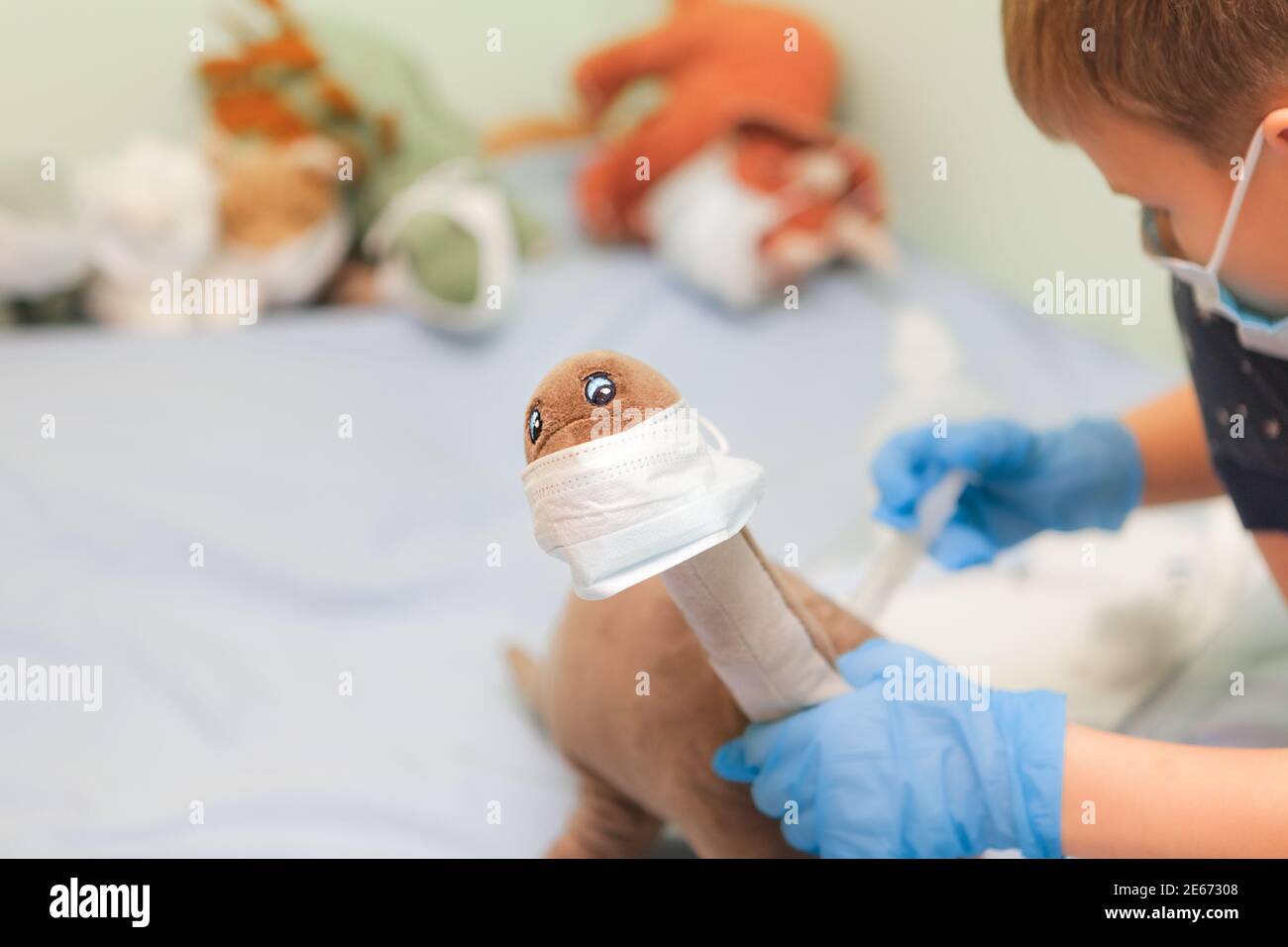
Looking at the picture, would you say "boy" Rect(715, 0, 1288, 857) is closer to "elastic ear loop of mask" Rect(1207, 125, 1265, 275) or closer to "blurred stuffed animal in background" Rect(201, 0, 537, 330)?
"elastic ear loop of mask" Rect(1207, 125, 1265, 275)

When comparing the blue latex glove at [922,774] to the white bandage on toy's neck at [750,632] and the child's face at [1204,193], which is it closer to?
the white bandage on toy's neck at [750,632]

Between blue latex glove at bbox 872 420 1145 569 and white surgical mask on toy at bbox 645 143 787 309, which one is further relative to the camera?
white surgical mask on toy at bbox 645 143 787 309

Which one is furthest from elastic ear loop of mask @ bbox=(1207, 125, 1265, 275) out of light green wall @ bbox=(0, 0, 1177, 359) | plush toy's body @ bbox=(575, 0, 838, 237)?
plush toy's body @ bbox=(575, 0, 838, 237)

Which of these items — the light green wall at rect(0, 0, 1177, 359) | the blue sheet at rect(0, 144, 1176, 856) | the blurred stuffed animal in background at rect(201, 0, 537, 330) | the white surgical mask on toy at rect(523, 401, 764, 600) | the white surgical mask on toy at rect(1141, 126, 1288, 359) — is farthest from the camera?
the blurred stuffed animal in background at rect(201, 0, 537, 330)

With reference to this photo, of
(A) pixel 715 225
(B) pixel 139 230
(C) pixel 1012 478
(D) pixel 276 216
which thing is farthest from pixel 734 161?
(C) pixel 1012 478

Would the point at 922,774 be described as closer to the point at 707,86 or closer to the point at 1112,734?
the point at 1112,734

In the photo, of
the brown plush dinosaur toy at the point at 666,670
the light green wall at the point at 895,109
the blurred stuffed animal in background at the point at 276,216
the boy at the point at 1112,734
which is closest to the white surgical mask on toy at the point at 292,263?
the blurred stuffed animal in background at the point at 276,216

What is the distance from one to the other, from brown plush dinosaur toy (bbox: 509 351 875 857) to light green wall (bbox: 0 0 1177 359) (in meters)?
0.58

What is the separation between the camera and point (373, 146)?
1.36 metres

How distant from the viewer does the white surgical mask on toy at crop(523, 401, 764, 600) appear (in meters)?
0.40

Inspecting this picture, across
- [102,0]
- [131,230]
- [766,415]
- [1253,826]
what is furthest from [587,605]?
[102,0]

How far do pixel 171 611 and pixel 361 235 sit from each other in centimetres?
67

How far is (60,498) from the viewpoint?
91 cm

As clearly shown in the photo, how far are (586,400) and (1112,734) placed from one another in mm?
265
